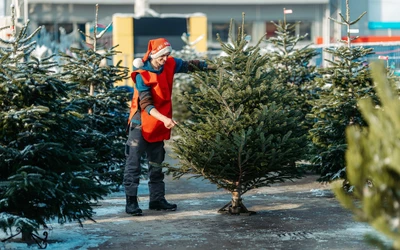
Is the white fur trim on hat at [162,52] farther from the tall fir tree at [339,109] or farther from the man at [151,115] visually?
the tall fir tree at [339,109]

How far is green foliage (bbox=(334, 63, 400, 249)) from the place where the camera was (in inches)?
127

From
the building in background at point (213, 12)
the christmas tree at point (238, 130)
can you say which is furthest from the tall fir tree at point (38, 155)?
the building in background at point (213, 12)

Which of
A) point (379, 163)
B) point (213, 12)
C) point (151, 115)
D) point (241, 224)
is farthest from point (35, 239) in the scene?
point (213, 12)

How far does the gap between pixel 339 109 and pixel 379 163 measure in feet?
21.9

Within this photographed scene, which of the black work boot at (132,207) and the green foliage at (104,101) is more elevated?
the green foliage at (104,101)

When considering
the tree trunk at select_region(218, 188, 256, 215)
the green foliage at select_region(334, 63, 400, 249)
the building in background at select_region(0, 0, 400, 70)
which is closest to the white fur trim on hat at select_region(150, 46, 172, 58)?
the tree trunk at select_region(218, 188, 256, 215)

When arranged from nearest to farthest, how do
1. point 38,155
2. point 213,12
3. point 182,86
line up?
point 38,155 < point 182,86 < point 213,12

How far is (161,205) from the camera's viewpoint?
9.06m

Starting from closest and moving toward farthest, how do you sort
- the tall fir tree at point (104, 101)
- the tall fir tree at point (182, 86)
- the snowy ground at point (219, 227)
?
the snowy ground at point (219, 227), the tall fir tree at point (104, 101), the tall fir tree at point (182, 86)

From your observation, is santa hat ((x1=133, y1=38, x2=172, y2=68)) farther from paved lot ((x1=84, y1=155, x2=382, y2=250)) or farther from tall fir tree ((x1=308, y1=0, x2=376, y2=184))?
tall fir tree ((x1=308, y1=0, x2=376, y2=184))

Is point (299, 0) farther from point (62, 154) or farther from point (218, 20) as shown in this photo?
point (62, 154)

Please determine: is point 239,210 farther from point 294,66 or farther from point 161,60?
point 294,66

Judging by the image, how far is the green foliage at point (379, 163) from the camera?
3.22m

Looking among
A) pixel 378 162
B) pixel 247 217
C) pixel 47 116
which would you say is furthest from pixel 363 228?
pixel 378 162
